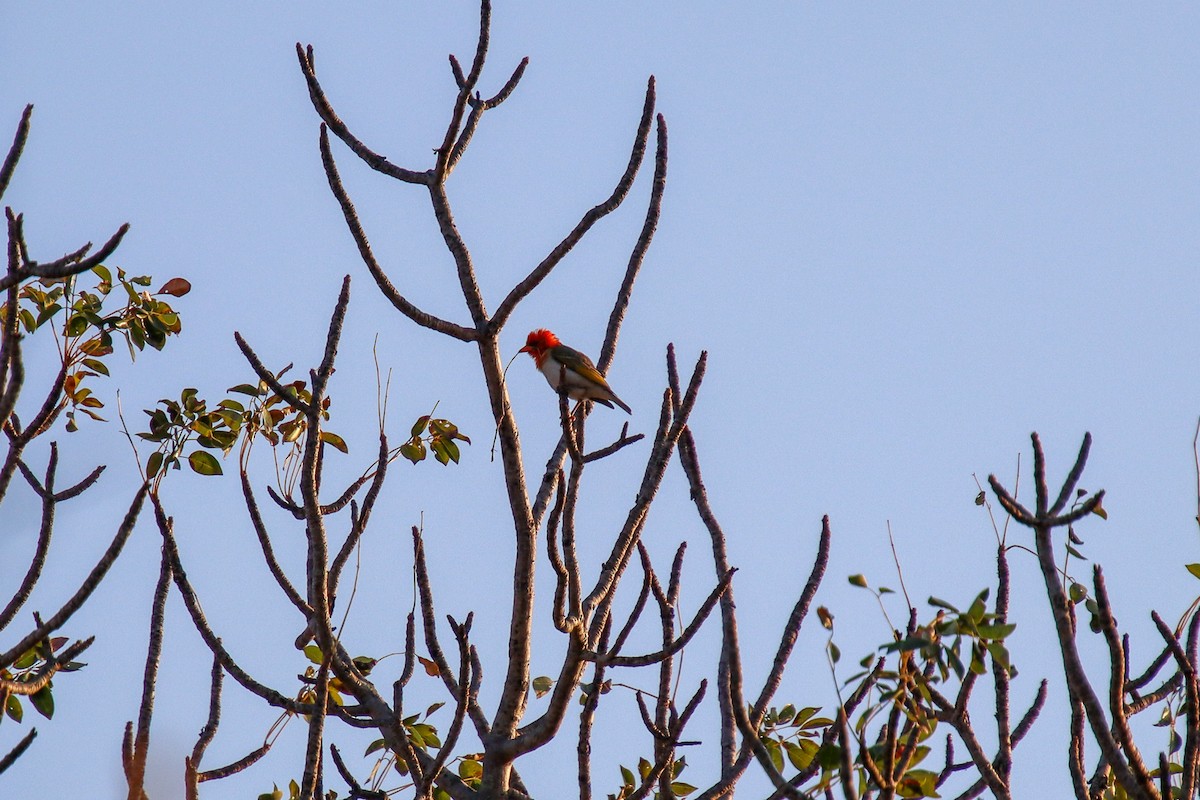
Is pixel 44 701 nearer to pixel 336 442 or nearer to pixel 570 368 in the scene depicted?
pixel 336 442

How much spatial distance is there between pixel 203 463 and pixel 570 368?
2.27 meters

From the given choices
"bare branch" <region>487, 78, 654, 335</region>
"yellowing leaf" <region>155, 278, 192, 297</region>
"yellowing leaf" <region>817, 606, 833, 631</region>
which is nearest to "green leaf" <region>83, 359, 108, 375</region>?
"yellowing leaf" <region>155, 278, 192, 297</region>

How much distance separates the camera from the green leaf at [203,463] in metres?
6.13

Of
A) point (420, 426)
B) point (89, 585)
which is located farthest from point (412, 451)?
point (89, 585)

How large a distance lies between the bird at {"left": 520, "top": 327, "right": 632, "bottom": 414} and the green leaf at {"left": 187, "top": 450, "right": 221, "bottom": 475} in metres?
1.80

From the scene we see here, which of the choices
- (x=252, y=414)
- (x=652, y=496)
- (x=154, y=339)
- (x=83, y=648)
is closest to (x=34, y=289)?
(x=154, y=339)

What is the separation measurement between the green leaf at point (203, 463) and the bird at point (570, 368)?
5.92 ft

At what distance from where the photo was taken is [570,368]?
7723 mm

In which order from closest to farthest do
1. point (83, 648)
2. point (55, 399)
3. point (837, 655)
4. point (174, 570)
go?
1. point (837, 655)
2. point (83, 648)
3. point (55, 399)
4. point (174, 570)

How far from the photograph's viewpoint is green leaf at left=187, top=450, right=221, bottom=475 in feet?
20.1

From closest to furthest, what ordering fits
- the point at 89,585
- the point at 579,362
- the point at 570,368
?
the point at 89,585
the point at 570,368
the point at 579,362

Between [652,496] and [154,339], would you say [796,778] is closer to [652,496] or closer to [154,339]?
[652,496]

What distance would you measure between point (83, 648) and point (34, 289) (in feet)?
7.46

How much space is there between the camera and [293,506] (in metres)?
5.70
